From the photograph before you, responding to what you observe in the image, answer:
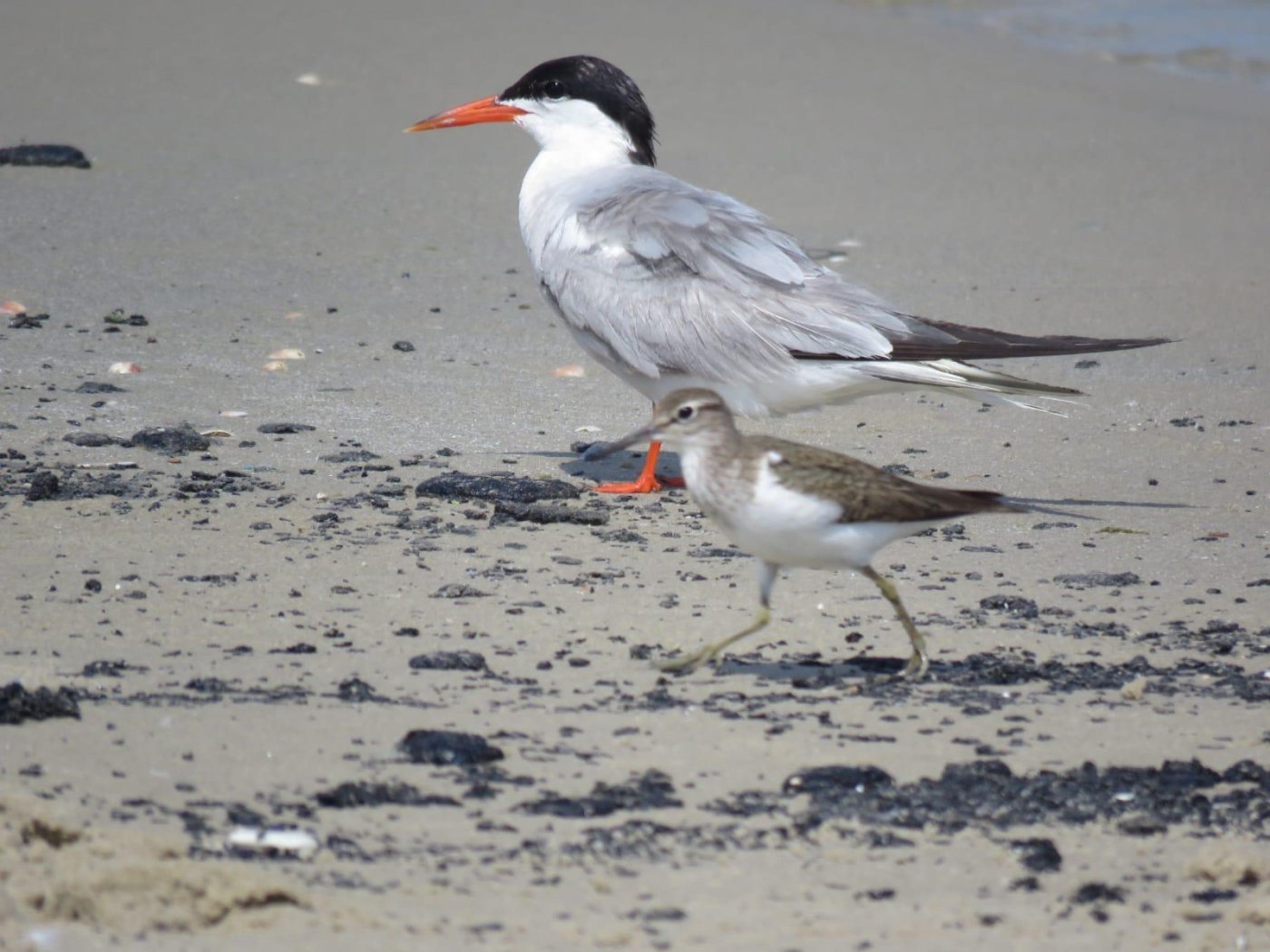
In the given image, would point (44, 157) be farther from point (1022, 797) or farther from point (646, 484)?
point (1022, 797)

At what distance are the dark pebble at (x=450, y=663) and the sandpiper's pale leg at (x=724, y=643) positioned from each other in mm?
406

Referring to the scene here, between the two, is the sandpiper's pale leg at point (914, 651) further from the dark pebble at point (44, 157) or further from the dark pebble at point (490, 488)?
the dark pebble at point (44, 157)

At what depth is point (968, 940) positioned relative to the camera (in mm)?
3020

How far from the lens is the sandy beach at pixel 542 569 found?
10.4 ft

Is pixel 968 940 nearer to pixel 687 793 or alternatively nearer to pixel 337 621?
pixel 687 793

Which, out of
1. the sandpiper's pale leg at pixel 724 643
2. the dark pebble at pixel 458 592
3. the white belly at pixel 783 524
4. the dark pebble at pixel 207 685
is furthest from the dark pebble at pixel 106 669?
the white belly at pixel 783 524

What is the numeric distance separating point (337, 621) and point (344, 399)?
230cm

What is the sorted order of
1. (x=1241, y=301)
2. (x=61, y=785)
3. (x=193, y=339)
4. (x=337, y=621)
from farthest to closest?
(x=1241, y=301), (x=193, y=339), (x=337, y=621), (x=61, y=785)

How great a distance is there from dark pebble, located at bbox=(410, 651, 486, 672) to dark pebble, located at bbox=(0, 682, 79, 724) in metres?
0.77

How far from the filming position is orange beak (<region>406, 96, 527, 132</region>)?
7.17m

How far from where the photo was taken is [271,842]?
321 cm

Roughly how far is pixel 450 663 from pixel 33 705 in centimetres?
91

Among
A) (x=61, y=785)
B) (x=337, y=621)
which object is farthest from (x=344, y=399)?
(x=61, y=785)

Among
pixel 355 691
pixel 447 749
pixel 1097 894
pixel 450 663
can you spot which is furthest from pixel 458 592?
pixel 1097 894
